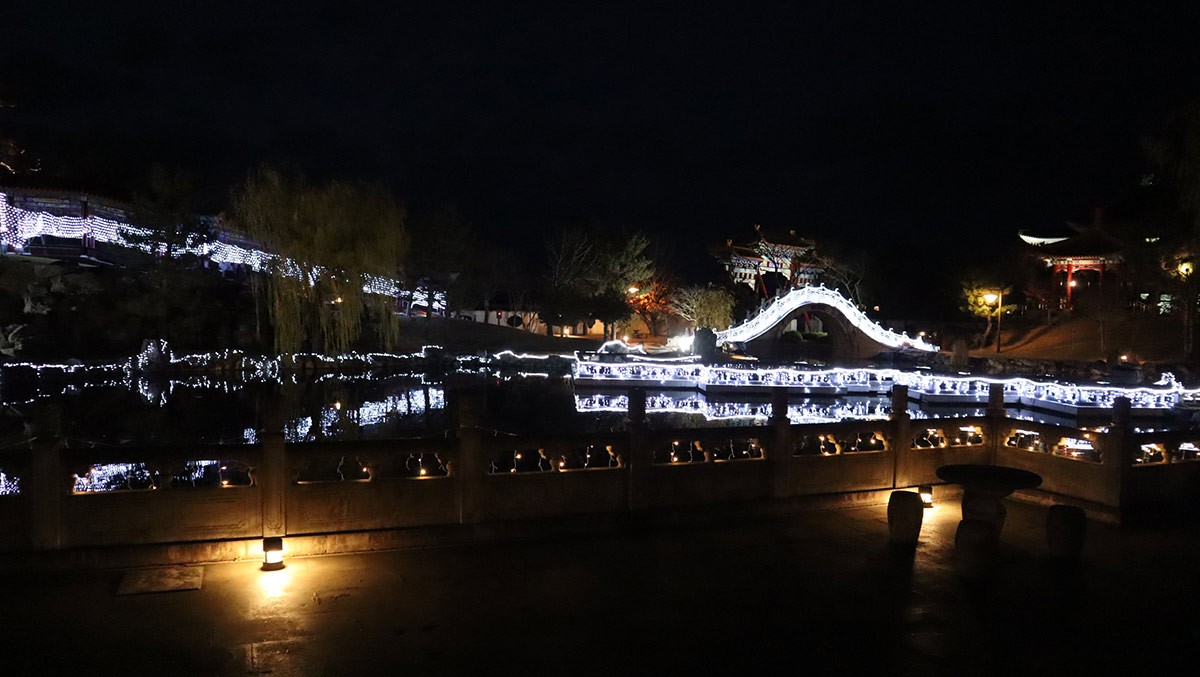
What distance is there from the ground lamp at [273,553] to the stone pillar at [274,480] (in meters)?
0.14

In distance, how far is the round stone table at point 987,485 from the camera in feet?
18.5

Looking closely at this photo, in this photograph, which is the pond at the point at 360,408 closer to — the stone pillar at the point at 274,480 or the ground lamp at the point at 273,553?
the stone pillar at the point at 274,480

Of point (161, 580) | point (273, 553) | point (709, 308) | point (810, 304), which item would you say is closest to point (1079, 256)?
point (810, 304)

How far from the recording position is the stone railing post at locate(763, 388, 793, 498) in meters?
7.08

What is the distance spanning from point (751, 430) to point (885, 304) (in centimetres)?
4407

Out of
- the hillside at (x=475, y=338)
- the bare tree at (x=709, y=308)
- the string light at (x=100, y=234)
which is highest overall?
the string light at (x=100, y=234)

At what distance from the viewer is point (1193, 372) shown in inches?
809

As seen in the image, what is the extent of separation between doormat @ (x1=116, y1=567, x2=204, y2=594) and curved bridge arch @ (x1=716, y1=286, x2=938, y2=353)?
25.9m

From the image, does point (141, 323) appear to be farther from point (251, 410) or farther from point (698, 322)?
point (698, 322)

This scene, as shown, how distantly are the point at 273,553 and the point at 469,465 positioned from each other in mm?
1556

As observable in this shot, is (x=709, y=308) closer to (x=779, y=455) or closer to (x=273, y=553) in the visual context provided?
(x=779, y=455)

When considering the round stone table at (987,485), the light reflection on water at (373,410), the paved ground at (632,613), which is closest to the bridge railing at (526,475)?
the paved ground at (632,613)

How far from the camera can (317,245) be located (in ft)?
80.3

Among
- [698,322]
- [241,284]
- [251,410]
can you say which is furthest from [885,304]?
[251,410]
